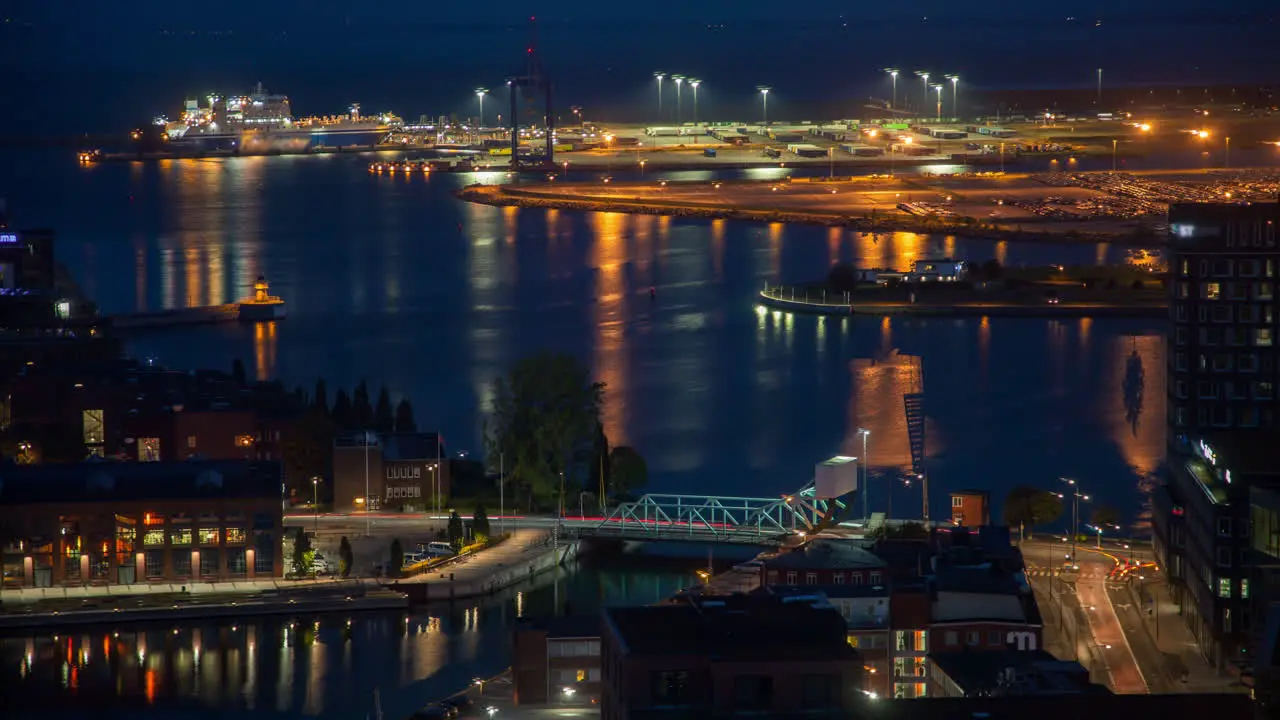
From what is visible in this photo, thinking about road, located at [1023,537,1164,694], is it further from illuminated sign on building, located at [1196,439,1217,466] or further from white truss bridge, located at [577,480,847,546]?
white truss bridge, located at [577,480,847,546]

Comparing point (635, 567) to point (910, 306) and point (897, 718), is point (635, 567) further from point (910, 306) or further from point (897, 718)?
point (910, 306)

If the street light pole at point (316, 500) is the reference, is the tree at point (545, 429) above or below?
above

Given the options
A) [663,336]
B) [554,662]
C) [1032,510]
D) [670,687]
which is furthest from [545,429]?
[663,336]

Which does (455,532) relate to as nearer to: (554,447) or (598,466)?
(554,447)

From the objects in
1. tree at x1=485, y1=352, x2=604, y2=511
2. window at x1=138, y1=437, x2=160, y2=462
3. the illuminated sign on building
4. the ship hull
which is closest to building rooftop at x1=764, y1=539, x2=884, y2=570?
the illuminated sign on building

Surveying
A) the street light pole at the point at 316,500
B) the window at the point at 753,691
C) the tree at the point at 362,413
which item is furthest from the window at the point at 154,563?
the window at the point at 753,691

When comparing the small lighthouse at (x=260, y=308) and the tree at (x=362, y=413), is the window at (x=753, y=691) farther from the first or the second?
the small lighthouse at (x=260, y=308)
